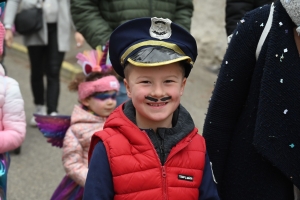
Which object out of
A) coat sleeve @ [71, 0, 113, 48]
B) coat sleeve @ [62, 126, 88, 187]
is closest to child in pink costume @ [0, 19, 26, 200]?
coat sleeve @ [62, 126, 88, 187]

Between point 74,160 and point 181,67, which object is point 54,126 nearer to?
point 74,160

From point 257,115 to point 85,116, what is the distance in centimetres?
176

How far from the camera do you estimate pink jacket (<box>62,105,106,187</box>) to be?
3.74 m

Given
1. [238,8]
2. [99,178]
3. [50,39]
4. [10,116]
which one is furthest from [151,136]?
[50,39]

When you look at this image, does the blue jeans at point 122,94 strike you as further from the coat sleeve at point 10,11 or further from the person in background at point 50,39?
the coat sleeve at point 10,11

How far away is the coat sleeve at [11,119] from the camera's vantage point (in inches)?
137

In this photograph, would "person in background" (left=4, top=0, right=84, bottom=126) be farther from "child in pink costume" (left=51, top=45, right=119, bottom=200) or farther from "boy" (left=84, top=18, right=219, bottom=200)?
"boy" (left=84, top=18, right=219, bottom=200)

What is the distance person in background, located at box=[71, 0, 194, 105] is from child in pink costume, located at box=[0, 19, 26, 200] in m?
0.82

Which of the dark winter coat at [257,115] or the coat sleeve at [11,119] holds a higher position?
the dark winter coat at [257,115]

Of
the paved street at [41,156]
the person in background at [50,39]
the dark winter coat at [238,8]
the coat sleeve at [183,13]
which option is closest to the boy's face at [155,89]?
the coat sleeve at [183,13]

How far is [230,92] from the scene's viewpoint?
253cm

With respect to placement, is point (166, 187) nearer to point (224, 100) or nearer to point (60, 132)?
point (224, 100)

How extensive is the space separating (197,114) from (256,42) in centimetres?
518

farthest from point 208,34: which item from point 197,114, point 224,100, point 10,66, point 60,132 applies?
point 224,100
